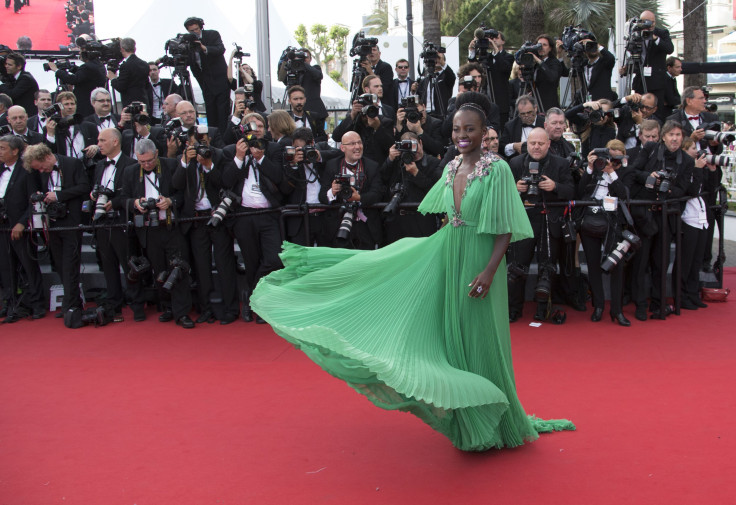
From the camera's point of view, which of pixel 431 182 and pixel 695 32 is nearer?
pixel 431 182

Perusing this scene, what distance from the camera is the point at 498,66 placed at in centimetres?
982

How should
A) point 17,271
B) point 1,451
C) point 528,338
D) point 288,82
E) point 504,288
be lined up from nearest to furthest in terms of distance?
1. point 504,288
2. point 1,451
3. point 528,338
4. point 17,271
5. point 288,82

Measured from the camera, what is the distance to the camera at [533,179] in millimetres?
6723

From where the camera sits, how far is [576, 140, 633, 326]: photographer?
22.9 feet

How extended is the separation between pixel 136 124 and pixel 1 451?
4734 millimetres

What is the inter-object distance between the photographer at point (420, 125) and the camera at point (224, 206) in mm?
1978

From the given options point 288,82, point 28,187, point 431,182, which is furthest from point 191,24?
point 431,182

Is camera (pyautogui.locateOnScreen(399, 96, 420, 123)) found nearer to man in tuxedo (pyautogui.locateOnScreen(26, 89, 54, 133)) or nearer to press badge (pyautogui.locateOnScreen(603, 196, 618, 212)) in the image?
press badge (pyautogui.locateOnScreen(603, 196, 618, 212))

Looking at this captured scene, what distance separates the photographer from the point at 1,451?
456 cm

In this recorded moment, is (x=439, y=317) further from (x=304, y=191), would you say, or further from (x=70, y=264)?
(x=70, y=264)

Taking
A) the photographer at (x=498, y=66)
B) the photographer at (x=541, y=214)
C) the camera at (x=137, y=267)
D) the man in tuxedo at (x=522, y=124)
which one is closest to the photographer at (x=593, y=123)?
the man in tuxedo at (x=522, y=124)

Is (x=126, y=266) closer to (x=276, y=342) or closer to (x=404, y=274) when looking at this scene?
(x=276, y=342)

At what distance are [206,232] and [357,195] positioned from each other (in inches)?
67.9

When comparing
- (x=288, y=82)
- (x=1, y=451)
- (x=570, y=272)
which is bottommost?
(x=1, y=451)
